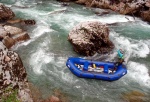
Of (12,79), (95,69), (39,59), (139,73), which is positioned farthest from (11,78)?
(139,73)

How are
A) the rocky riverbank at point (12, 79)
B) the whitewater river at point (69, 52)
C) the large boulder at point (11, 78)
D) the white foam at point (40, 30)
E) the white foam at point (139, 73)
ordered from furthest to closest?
the white foam at point (40, 30) → the white foam at point (139, 73) → the whitewater river at point (69, 52) → the large boulder at point (11, 78) → the rocky riverbank at point (12, 79)

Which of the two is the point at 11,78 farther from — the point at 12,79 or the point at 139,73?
the point at 139,73

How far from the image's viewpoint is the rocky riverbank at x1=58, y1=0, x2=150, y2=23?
20125 millimetres

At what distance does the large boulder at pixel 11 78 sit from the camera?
7.75 m

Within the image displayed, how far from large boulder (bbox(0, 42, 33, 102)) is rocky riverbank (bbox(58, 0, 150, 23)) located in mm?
14309

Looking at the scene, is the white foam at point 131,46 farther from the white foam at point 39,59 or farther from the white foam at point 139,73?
the white foam at point 39,59

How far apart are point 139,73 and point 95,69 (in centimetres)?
264

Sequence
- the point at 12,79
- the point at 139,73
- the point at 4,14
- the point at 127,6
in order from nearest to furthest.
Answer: the point at 12,79 → the point at 139,73 → the point at 4,14 → the point at 127,6

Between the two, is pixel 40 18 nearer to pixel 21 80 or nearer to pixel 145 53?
pixel 145 53

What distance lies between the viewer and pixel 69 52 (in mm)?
14219

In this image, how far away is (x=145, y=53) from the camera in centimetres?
1454

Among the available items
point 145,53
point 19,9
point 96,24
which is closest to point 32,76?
point 96,24

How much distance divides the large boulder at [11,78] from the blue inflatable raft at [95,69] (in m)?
3.99

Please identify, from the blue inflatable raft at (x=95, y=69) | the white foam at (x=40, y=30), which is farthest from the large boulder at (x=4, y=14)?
the blue inflatable raft at (x=95, y=69)
